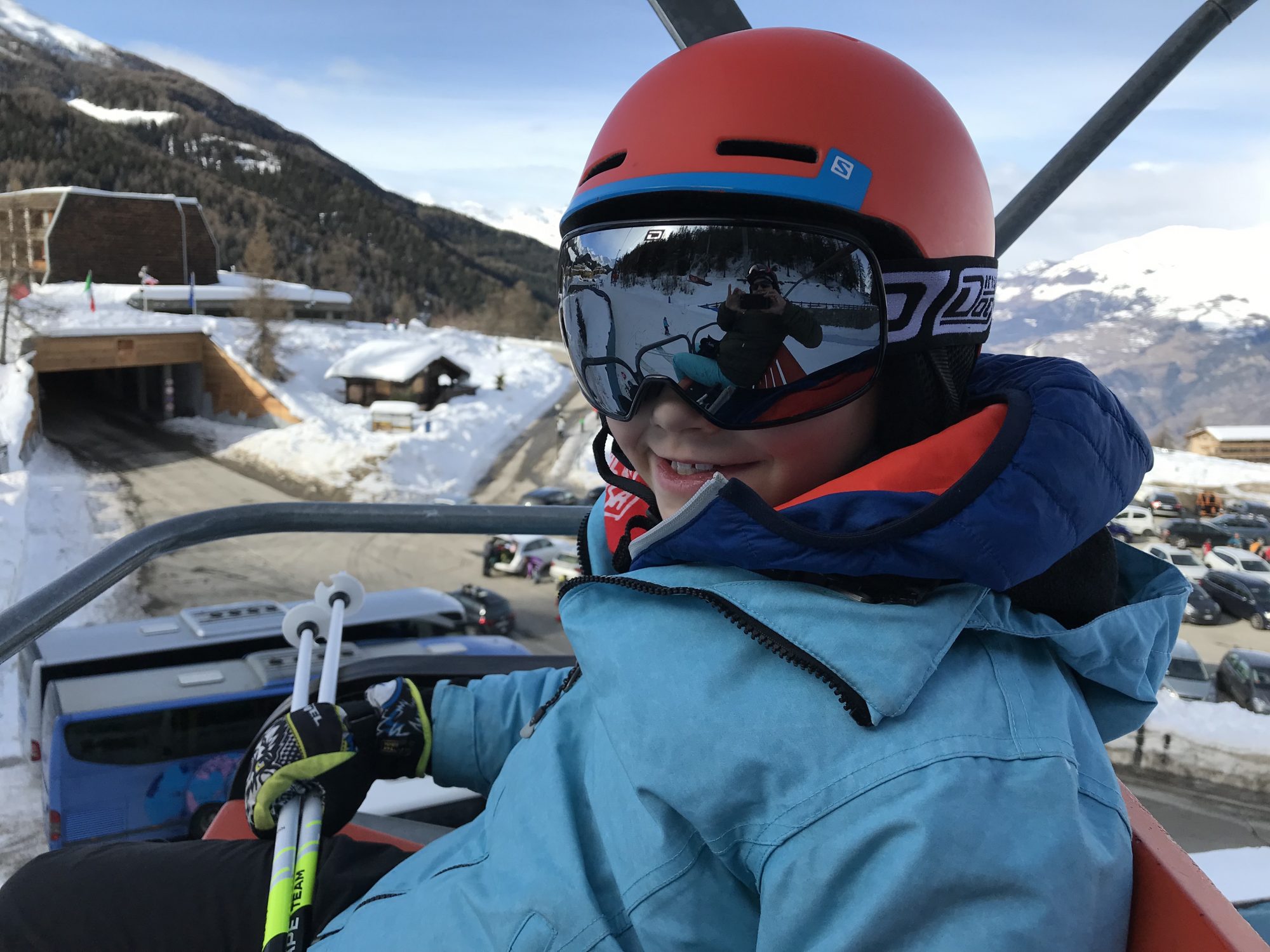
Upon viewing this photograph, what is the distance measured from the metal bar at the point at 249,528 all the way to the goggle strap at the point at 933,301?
77 cm

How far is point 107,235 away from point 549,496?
24187 millimetres

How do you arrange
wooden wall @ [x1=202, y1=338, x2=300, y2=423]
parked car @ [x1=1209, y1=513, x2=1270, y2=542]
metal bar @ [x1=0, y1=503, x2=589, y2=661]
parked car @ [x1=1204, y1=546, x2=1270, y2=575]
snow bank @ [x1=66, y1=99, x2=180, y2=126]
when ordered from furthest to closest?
snow bank @ [x1=66, y1=99, x2=180, y2=126], wooden wall @ [x1=202, y1=338, x2=300, y2=423], parked car @ [x1=1209, y1=513, x2=1270, y2=542], parked car @ [x1=1204, y1=546, x2=1270, y2=575], metal bar @ [x1=0, y1=503, x2=589, y2=661]

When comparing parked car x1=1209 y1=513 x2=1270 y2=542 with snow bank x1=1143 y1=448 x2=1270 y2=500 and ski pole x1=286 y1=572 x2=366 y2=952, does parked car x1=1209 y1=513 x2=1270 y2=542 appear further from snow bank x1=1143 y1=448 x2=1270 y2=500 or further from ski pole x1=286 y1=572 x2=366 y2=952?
ski pole x1=286 y1=572 x2=366 y2=952

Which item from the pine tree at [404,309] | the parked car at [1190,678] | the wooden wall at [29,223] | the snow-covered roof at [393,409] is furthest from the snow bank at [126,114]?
the parked car at [1190,678]

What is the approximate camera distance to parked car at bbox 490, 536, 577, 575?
13859 millimetres

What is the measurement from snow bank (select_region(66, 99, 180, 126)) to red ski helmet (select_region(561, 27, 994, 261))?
57.0 m

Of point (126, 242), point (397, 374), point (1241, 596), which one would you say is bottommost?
point (1241, 596)

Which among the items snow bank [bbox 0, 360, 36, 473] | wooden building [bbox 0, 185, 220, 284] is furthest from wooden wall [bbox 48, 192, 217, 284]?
snow bank [bbox 0, 360, 36, 473]

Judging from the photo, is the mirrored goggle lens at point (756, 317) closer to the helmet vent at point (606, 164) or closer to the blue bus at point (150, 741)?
the helmet vent at point (606, 164)

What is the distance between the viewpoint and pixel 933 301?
0.86m

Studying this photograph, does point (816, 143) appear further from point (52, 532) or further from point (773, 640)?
point (52, 532)

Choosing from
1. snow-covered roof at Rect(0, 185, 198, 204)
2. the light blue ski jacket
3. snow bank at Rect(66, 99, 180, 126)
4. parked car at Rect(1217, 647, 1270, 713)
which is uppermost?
snow bank at Rect(66, 99, 180, 126)

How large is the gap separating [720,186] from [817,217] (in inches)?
3.8

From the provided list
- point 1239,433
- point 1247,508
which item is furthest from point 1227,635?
point 1239,433
